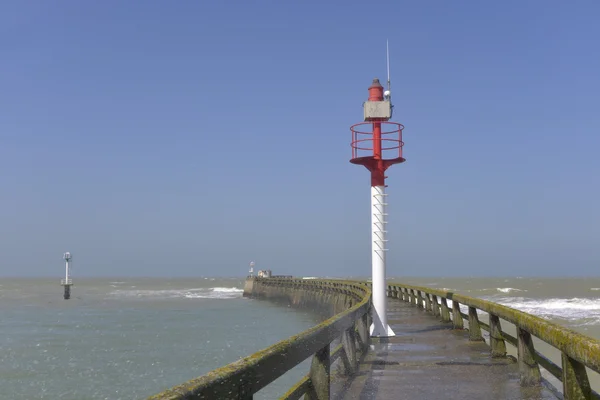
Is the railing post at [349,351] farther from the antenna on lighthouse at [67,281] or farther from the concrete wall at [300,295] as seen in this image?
the antenna on lighthouse at [67,281]

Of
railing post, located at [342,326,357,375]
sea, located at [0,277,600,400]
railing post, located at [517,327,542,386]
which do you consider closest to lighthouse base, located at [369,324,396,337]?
sea, located at [0,277,600,400]

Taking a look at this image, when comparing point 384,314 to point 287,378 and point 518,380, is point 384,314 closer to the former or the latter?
point 287,378

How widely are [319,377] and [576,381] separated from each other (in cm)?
225

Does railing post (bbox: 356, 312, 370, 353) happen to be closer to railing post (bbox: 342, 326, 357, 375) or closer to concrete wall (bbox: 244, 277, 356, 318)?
railing post (bbox: 342, 326, 357, 375)

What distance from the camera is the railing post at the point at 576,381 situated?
481 centimetres

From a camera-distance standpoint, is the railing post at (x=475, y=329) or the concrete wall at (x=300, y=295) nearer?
the railing post at (x=475, y=329)

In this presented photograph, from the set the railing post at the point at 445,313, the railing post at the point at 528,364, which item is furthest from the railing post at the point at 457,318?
the railing post at the point at 528,364

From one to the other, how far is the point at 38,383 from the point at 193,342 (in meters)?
8.70

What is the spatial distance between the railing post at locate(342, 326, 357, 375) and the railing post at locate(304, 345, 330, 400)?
2358mm

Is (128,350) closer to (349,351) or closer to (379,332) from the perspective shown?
(379,332)

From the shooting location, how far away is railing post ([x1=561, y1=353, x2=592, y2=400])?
15.8 ft

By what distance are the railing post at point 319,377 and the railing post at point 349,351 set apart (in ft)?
7.74

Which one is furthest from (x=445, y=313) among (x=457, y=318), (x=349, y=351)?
(x=349, y=351)

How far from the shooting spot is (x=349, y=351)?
8414 millimetres
